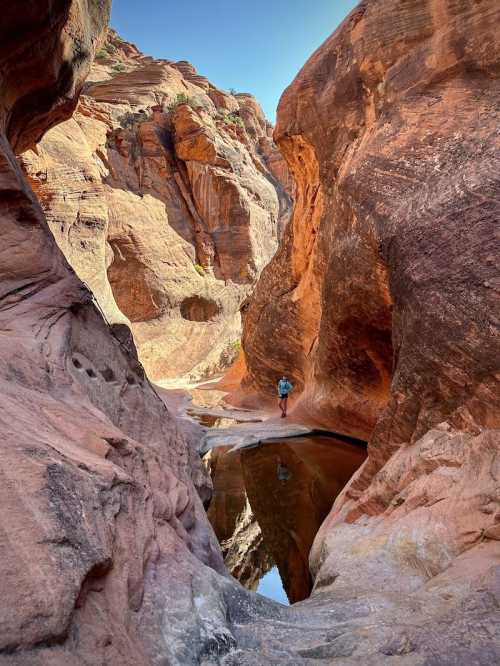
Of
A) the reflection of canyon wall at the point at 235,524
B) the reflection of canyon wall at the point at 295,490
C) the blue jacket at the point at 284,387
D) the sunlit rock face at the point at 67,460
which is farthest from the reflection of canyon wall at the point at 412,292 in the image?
the blue jacket at the point at 284,387

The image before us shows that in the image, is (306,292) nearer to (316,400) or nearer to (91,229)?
(316,400)

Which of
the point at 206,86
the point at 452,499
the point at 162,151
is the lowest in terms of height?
the point at 452,499

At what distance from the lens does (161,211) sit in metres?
24.4

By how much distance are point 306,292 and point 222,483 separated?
20.0 feet

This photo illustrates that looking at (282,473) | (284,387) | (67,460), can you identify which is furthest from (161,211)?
(67,460)

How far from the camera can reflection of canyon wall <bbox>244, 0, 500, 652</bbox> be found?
13.5 ft

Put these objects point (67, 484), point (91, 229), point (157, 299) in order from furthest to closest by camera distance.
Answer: point (157, 299) < point (91, 229) < point (67, 484)

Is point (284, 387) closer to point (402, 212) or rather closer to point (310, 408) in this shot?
point (310, 408)

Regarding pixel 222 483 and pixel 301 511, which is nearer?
pixel 301 511

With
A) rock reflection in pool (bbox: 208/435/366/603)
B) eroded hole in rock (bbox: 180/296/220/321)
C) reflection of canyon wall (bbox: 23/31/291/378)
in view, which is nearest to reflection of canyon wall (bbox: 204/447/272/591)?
rock reflection in pool (bbox: 208/435/366/603)

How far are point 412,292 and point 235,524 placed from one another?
13.6ft

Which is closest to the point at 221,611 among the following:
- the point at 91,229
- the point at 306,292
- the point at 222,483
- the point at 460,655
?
the point at 460,655

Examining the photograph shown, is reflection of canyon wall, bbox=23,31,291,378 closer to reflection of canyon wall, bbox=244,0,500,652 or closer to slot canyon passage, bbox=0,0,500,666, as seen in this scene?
slot canyon passage, bbox=0,0,500,666

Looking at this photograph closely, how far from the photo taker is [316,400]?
11.3 m
